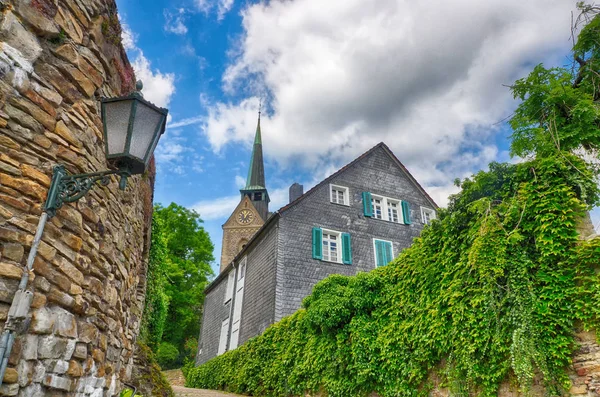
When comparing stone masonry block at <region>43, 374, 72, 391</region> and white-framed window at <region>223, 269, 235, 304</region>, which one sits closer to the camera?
stone masonry block at <region>43, 374, 72, 391</region>

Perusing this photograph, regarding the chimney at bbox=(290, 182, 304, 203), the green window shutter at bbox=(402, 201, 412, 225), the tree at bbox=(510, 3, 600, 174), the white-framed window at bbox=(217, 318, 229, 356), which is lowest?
the white-framed window at bbox=(217, 318, 229, 356)

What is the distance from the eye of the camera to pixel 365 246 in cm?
1633

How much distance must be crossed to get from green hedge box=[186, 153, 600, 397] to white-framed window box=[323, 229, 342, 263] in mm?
6549

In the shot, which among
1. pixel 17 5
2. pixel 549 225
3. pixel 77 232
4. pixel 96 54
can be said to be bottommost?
pixel 77 232

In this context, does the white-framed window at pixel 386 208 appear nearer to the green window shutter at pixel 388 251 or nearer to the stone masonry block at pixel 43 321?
the green window shutter at pixel 388 251

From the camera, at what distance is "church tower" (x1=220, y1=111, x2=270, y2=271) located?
44969mm

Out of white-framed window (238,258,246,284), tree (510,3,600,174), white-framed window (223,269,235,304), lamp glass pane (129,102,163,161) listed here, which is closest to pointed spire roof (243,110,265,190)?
white-framed window (223,269,235,304)

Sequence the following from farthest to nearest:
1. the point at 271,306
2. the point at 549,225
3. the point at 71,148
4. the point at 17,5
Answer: the point at 271,306 → the point at 549,225 → the point at 71,148 → the point at 17,5

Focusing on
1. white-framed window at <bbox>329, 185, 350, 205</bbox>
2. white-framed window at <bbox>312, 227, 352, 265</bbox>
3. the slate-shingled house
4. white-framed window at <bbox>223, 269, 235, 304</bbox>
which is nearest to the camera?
the slate-shingled house

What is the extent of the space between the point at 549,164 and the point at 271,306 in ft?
35.5

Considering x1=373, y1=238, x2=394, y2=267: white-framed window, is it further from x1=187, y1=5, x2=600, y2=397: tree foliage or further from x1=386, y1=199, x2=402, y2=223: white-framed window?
x1=187, y1=5, x2=600, y2=397: tree foliage

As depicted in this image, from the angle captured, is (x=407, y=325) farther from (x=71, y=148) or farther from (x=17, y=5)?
(x=17, y=5)

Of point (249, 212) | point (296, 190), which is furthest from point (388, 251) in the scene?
point (249, 212)

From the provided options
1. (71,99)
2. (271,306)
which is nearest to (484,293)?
(71,99)
